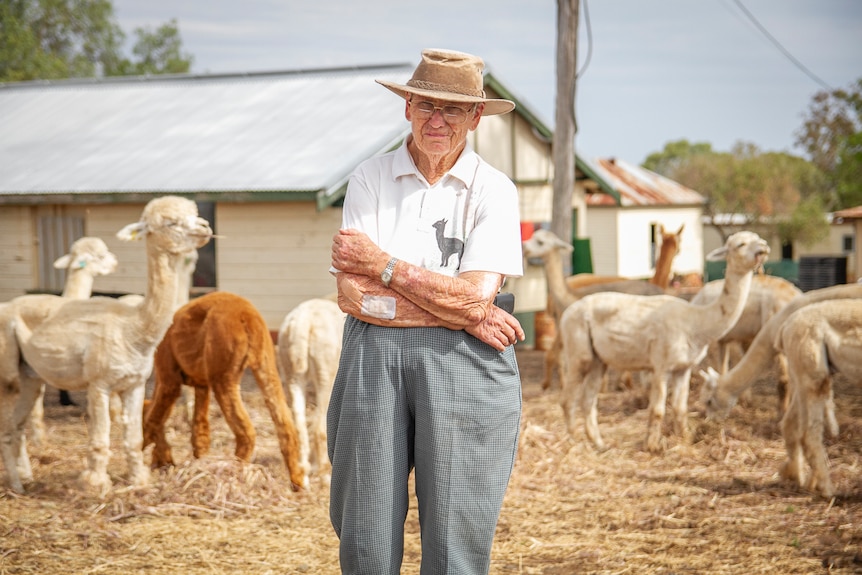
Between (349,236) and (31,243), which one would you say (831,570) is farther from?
(31,243)

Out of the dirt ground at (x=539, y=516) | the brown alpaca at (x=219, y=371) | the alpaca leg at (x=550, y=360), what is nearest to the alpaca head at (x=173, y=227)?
the brown alpaca at (x=219, y=371)

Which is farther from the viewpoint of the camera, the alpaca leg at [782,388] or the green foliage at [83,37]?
the green foliage at [83,37]

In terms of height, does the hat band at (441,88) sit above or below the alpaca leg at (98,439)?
above

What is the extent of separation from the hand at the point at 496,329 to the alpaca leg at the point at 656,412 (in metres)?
5.71

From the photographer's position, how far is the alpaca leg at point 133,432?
760 centimetres

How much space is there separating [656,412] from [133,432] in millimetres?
4731

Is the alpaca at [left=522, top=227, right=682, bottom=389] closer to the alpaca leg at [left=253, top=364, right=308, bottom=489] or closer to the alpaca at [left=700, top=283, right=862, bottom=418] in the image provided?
the alpaca at [left=700, top=283, right=862, bottom=418]

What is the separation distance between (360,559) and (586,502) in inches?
167

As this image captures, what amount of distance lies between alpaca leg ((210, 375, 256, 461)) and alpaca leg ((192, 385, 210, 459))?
39cm

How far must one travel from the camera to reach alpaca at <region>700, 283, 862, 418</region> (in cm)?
866

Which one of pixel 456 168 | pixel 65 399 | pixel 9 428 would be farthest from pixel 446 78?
pixel 65 399

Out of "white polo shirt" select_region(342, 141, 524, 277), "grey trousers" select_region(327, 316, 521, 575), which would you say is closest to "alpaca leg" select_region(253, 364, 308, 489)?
"grey trousers" select_region(327, 316, 521, 575)

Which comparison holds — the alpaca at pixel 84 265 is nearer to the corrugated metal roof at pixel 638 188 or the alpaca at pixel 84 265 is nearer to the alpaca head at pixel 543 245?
the alpaca head at pixel 543 245

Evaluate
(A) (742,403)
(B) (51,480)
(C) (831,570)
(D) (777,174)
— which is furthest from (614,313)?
(D) (777,174)
